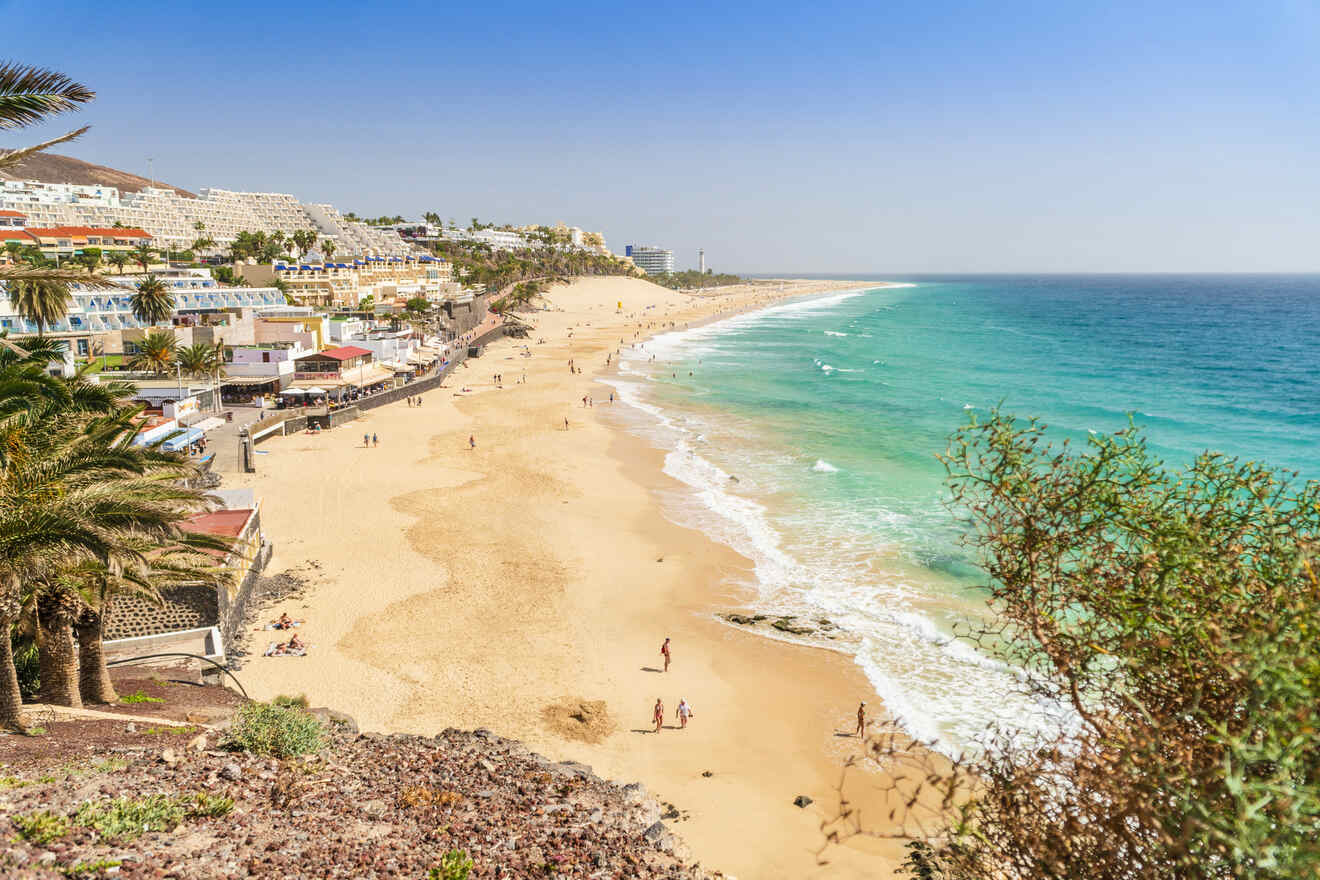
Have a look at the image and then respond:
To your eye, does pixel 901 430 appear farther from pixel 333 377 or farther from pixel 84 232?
pixel 84 232

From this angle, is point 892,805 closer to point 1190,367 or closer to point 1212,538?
point 1212,538

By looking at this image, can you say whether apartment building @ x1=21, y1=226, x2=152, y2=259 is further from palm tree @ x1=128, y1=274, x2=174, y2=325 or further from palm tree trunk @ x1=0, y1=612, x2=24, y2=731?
palm tree trunk @ x1=0, y1=612, x2=24, y2=731

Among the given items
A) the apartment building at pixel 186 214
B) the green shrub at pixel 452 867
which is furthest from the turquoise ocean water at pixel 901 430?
the apartment building at pixel 186 214

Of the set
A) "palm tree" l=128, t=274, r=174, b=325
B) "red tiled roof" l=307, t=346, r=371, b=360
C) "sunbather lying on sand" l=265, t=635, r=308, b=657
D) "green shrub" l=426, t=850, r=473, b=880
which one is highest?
"palm tree" l=128, t=274, r=174, b=325

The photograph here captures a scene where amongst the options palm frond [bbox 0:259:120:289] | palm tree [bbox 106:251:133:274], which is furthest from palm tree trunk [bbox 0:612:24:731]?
palm tree [bbox 106:251:133:274]

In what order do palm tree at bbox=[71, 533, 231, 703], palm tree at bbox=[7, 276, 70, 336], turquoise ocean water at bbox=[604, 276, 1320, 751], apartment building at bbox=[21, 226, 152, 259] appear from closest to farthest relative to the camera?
palm tree at bbox=[71, 533, 231, 703] < turquoise ocean water at bbox=[604, 276, 1320, 751] < palm tree at bbox=[7, 276, 70, 336] < apartment building at bbox=[21, 226, 152, 259]

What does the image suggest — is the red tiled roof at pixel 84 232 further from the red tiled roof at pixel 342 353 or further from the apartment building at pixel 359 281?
the red tiled roof at pixel 342 353
